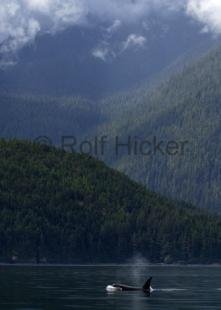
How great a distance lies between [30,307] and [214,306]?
82.4 ft

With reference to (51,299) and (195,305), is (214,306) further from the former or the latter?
(51,299)

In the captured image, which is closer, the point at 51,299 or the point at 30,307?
the point at 30,307

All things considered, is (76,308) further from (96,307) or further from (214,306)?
(214,306)

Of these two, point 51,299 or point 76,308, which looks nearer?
point 76,308

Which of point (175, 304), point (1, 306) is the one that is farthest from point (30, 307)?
point (175, 304)

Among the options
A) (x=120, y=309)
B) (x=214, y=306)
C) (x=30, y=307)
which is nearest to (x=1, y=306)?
(x=30, y=307)

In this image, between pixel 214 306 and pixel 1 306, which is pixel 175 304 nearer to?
pixel 214 306

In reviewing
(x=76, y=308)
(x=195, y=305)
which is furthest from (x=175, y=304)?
(x=76, y=308)

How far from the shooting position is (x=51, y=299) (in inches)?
7849

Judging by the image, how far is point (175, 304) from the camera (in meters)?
197

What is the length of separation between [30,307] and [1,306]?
377cm

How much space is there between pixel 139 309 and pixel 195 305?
8.62 m

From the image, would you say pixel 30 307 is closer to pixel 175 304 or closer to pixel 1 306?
pixel 1 306

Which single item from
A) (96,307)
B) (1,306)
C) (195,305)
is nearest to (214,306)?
(195,305)
